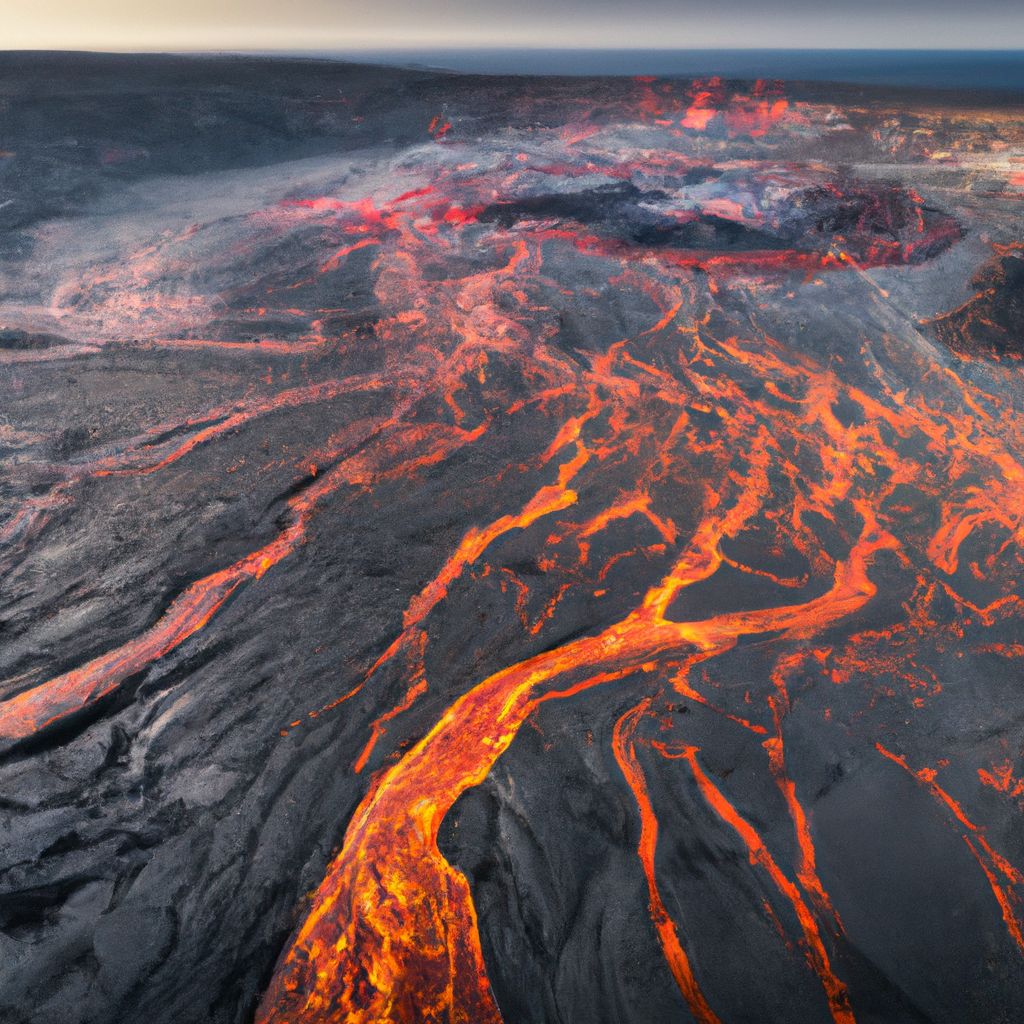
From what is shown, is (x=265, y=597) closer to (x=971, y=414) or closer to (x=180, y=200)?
(x=971, y=414)

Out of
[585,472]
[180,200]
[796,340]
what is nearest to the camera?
[585,472]

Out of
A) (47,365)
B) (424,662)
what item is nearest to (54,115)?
(47,365)

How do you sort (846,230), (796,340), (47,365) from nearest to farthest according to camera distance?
(47,365)
(796,340)
(846,230)

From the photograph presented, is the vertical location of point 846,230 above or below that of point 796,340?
above

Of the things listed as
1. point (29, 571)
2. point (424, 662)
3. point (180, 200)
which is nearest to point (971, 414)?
point (424, 662)

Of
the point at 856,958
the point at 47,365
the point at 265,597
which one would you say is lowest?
the point at 856,958

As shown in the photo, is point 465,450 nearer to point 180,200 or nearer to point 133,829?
point 133,829

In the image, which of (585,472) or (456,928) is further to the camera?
(585,472)
